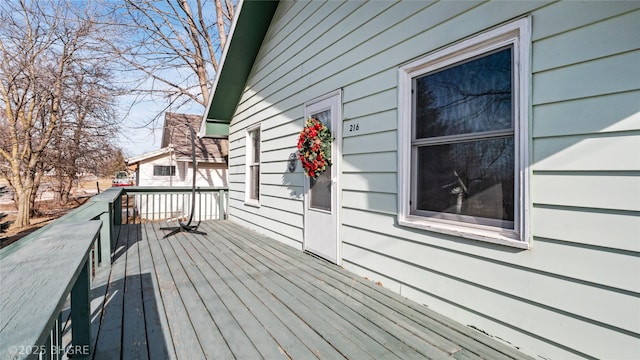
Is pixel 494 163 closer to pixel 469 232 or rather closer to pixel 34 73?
pixel 469 232

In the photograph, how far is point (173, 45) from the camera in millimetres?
10516

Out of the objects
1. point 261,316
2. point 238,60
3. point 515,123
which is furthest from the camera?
point 238,60

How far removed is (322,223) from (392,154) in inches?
53.2

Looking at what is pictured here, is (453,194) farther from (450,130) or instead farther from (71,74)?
(71,74)

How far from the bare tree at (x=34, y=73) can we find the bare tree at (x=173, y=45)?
1196 millimetres

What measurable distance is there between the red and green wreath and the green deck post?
2275 mm

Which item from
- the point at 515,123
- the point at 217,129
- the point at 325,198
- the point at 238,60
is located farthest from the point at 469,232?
the point at 217,129

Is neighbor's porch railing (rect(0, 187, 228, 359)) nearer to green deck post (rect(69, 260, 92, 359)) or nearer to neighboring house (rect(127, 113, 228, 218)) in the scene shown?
green deck post (rect(69, 260, 92, 359))

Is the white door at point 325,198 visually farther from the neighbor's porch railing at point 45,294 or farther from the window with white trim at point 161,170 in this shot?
the window with white trim at point 161,170

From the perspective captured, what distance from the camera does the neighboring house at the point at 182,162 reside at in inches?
484

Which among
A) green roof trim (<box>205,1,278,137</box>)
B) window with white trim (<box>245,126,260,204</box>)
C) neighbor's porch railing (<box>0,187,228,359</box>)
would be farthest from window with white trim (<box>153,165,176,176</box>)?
neighbor's porch railing (<box>0,187,228,359</box>)

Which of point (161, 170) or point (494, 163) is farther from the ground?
point (161, 170)

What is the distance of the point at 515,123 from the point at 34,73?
43.2 ft

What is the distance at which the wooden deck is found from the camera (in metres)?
1.81
